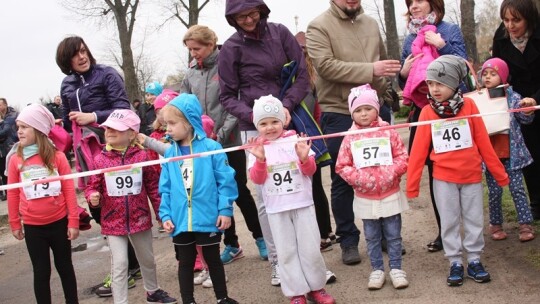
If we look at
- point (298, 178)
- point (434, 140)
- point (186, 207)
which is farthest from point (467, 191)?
point (186, 207)

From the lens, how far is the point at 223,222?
13.4 feet

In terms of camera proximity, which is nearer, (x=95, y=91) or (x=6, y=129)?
(x=95, y=91)

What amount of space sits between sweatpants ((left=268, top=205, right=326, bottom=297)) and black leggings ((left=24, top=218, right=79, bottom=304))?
1706 millimetres

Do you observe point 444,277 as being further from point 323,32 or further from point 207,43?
point 207,43

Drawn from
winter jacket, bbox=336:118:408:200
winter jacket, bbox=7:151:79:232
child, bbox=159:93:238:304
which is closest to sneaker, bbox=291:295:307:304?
child, bbox=159:93:238:304

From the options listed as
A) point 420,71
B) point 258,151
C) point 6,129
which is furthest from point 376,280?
point 6,129

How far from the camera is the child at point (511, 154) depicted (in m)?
4.85

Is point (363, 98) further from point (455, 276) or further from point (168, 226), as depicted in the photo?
point (168, 226)

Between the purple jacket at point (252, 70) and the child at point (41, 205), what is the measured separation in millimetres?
1446

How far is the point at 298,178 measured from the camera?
4.09 metres

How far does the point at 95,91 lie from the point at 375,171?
8.53 feet

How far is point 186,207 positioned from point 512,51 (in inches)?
125

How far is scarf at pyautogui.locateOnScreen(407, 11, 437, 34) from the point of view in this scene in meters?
4.79

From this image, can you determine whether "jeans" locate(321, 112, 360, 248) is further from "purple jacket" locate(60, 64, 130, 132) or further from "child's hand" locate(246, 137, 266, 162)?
"purple jacket" locate(60, 64, 130, 132)
